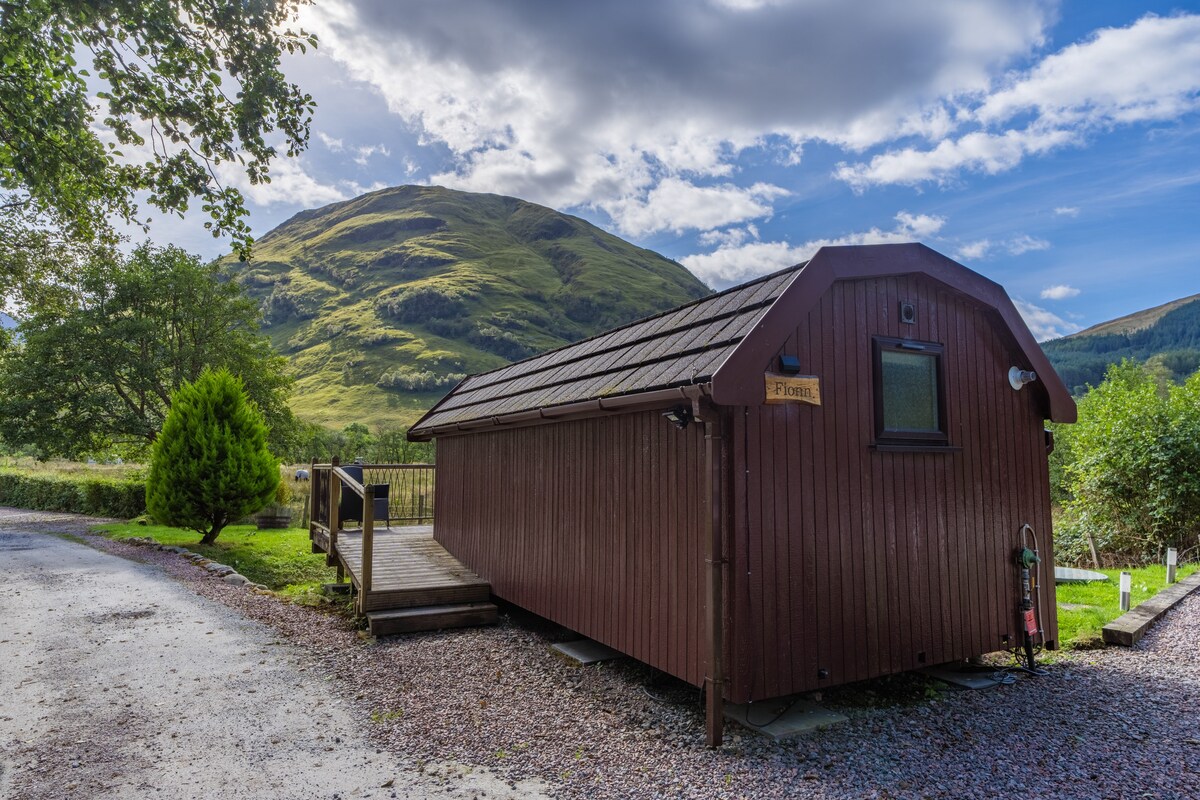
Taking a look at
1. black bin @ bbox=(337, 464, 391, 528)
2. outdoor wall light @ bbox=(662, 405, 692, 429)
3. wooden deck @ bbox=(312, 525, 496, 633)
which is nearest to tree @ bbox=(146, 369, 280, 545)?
black bin @ bbox=(337, 464, 391, 528)

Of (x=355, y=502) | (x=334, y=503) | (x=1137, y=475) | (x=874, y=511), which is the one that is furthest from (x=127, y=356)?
(x=1137, y=475)

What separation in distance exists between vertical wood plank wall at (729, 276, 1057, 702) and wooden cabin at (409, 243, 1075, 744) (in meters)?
0.02

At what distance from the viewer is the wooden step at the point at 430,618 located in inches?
256

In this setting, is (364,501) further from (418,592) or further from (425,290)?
(425,290)

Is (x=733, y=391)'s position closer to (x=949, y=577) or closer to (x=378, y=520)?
(x=949, y=577)

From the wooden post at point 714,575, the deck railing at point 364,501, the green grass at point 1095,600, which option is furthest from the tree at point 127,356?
the green grass at point 1095,600

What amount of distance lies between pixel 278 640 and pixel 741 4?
9.27 meters

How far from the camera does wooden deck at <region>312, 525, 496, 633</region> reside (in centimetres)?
668

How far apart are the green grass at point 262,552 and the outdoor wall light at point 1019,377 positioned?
918cm

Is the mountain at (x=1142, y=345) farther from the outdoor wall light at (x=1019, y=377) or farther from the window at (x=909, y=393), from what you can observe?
the window at (x=909, y=393)

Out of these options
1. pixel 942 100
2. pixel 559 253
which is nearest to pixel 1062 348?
pixel 559 253

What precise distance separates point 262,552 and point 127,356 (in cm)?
1477

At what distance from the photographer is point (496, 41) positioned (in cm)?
852

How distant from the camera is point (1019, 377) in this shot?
5.53 meters
